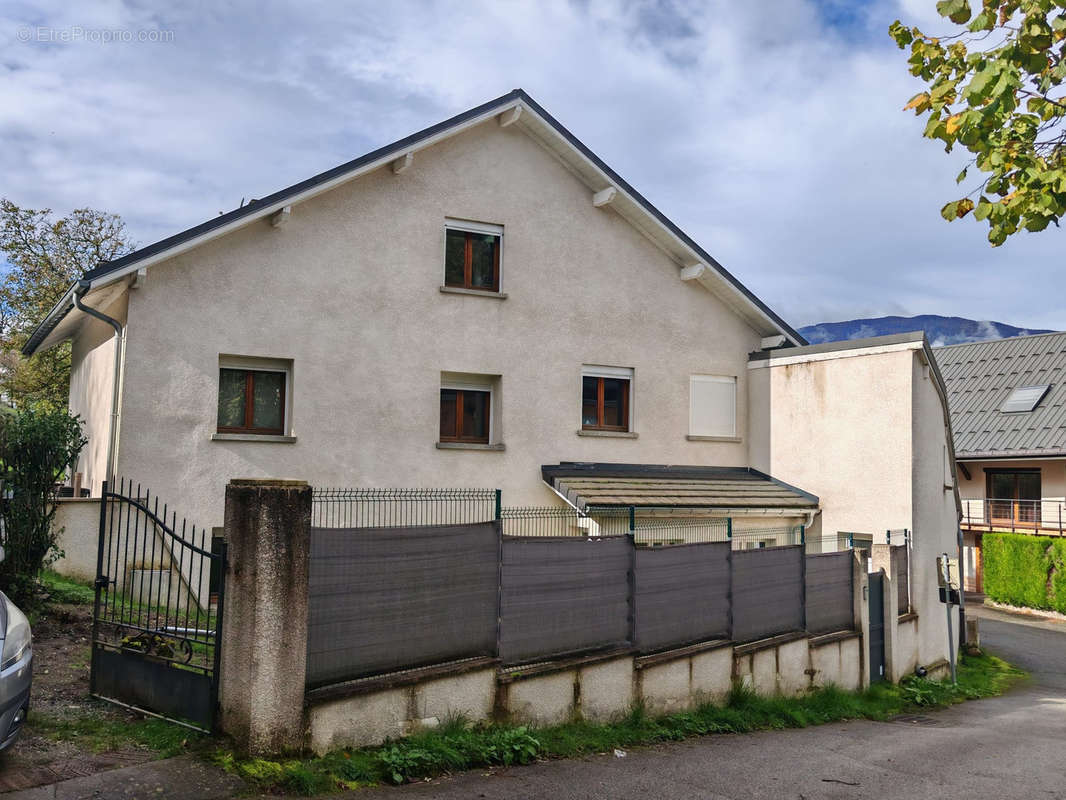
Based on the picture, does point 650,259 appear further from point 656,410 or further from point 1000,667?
point 1000,667

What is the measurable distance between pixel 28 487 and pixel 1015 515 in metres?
32.4

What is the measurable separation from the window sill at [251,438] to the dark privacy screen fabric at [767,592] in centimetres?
744

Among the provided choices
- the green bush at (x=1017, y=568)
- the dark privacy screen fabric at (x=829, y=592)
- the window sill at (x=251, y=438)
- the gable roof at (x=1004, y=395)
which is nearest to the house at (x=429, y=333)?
the window sill at (x=251, y=438)

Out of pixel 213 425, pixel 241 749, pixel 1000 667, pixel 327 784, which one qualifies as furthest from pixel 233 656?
pixel 1000 667

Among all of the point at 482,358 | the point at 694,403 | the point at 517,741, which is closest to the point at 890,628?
the point at 694,403

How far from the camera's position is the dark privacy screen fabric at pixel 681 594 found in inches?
445

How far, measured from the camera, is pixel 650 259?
1981 centimetres

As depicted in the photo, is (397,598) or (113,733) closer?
(113,733)

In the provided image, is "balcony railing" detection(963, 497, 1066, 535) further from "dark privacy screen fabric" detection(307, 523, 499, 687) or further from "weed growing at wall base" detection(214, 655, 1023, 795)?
"dark privacy screen fabric" detection(307, 523, 499, 687)

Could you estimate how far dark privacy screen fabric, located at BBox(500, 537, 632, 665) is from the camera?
9508mm

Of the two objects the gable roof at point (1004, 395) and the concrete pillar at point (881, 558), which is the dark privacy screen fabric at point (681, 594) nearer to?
the concrete pillar at point (881, 558)

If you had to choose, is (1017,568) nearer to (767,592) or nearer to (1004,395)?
(1004,395)

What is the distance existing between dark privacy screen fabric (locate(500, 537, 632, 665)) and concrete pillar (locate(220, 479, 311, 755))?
2.53 m

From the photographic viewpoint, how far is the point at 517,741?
861 centimetres
